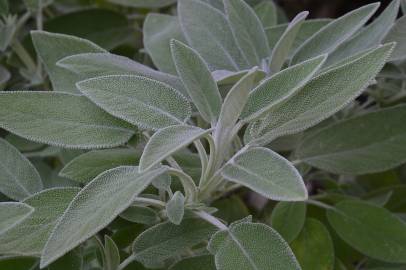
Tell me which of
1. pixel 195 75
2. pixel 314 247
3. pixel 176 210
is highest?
pixel 195 75

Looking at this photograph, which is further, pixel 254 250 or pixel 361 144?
pixel 361 144

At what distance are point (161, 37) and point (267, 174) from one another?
378 mm

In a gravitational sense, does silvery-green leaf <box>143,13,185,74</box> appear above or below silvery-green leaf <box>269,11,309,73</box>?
below

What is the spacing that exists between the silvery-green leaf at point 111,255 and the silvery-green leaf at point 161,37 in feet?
0.88

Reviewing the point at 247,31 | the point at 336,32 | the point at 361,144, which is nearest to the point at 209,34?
the point at 247,31

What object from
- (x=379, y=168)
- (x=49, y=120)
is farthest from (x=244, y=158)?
(x=379, y=168)

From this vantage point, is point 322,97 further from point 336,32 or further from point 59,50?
point 59,50

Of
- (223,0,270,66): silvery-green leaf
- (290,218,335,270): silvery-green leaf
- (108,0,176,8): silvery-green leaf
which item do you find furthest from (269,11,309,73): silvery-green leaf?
(108,0,176,8): silvery-green leaf

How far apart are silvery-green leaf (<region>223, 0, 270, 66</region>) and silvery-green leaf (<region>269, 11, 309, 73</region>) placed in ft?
0.17

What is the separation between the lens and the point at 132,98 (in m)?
0.63

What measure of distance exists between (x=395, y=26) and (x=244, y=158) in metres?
0.35

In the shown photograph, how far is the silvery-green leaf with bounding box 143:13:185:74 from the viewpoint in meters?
0.86

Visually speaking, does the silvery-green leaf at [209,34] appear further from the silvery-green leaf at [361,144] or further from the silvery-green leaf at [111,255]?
the silvery-green leaf at [111,255]

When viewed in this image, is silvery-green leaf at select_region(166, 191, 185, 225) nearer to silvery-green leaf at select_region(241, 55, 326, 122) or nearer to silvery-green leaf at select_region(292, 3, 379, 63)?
silvery-green leaf at select_region(241, 55, 326, 122)
